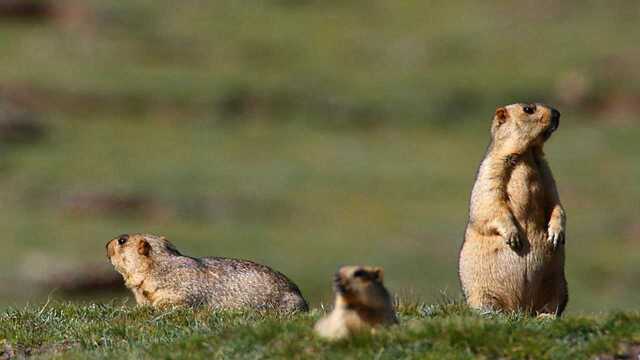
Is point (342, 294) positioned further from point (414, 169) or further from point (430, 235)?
point (414, 169)

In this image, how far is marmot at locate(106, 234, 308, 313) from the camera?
15828 mm

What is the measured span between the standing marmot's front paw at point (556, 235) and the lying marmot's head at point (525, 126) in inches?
35.0

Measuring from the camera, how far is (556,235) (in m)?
14.5

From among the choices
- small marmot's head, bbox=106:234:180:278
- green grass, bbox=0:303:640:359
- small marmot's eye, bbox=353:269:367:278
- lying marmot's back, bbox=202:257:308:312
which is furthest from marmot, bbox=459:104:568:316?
small marmot's head, bbox=106:234:180:278

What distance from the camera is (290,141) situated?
156ft

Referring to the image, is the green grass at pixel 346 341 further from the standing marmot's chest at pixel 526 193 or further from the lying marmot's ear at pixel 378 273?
the standing marmot's chest at pixel 526 193

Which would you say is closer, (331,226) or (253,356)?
(253,356)

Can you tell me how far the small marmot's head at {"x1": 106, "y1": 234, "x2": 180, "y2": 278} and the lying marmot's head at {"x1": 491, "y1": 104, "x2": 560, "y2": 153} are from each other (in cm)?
371

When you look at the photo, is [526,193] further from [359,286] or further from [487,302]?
[359,286]

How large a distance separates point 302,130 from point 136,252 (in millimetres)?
31994

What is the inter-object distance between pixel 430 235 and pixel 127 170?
29.1 ft

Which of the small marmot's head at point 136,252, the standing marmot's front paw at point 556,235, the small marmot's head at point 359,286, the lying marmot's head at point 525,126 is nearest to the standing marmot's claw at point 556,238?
the standing marmot's front paw at point 556,235

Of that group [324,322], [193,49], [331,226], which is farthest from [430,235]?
[324,322]

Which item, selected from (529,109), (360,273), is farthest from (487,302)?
(360,273)
